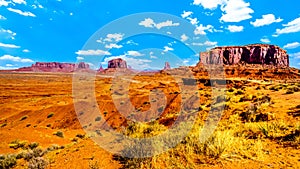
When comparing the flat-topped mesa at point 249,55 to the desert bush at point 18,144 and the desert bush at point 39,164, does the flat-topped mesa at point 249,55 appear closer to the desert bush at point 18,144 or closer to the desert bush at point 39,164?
the desert bush at point 18,144

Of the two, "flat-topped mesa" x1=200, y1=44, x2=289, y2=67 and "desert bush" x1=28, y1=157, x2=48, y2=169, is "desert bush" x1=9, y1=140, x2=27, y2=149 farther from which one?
"flat-topped mesa" x1=200, y1=44, x2=289, y2=67

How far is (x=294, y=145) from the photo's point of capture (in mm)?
5488

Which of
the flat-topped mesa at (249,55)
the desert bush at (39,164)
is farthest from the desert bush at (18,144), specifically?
the flat-topped mesa at (249,55)

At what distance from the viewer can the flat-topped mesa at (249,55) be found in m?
116

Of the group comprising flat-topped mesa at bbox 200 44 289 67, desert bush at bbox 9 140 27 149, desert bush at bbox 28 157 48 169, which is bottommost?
desert bush at bbox 9 140 27 149

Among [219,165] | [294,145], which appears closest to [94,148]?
[219,165]

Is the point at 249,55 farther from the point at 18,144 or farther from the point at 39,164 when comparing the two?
the point at 39,164

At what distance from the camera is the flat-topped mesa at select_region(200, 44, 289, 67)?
116 m

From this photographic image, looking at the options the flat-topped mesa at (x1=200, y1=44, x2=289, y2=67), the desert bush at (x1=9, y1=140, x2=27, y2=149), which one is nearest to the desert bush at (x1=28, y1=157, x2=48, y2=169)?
the desert bush at (x1=9, y1=140, x2=27, y2=149)

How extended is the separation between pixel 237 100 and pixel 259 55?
117629mm

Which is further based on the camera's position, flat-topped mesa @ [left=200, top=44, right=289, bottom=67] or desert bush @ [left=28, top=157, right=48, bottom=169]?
flat-topped mesa @ [left=200, top=44, right=289, bottom=67]

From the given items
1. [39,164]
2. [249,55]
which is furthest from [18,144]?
[249,55]

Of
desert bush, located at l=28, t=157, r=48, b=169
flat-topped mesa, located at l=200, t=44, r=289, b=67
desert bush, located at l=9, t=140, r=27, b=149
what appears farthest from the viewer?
flat-topped mesa, located at l=200, t=44, r=289, b=67

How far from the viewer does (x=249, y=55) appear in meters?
122
